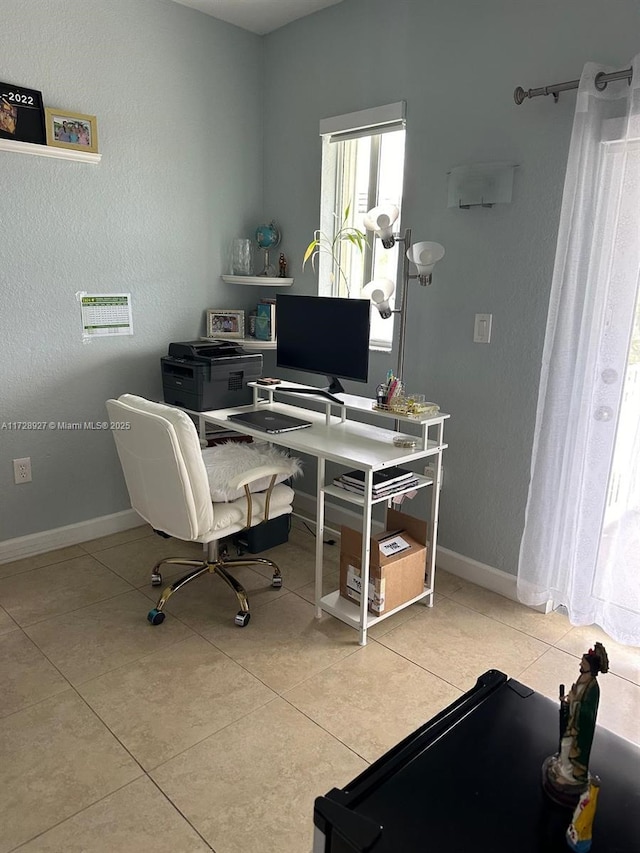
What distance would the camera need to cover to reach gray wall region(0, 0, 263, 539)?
2.80 metres

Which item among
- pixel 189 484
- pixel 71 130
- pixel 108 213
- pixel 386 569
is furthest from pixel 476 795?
pixel 71 130

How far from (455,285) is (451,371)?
1.27ft

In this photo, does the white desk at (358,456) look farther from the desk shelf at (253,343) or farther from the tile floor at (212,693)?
the desk shelf at (253,343)

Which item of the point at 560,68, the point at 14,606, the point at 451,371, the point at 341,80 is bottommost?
the point at 14,606

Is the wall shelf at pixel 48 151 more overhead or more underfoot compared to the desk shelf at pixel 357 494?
more overhead

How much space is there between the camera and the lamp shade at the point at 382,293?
270cm

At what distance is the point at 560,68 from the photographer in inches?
91.2

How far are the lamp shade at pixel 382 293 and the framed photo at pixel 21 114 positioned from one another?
1.61 m

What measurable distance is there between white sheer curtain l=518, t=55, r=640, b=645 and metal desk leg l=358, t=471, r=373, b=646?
736 millimetres

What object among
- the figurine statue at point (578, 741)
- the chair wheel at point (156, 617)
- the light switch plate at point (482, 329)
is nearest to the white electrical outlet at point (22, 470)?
the chair wheel at point (156, 617)

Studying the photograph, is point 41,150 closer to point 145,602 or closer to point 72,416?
point 72,416

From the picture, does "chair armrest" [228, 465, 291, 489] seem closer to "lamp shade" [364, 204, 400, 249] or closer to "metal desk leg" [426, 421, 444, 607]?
"metal desk leg" [426, 421, 444, 607]

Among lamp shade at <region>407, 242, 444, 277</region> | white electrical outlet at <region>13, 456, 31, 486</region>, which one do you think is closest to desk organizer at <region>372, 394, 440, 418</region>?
lamp shade at <region>407, 242, 444, 277</region>

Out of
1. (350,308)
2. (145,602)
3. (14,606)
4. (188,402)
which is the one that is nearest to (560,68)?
(350,308)
